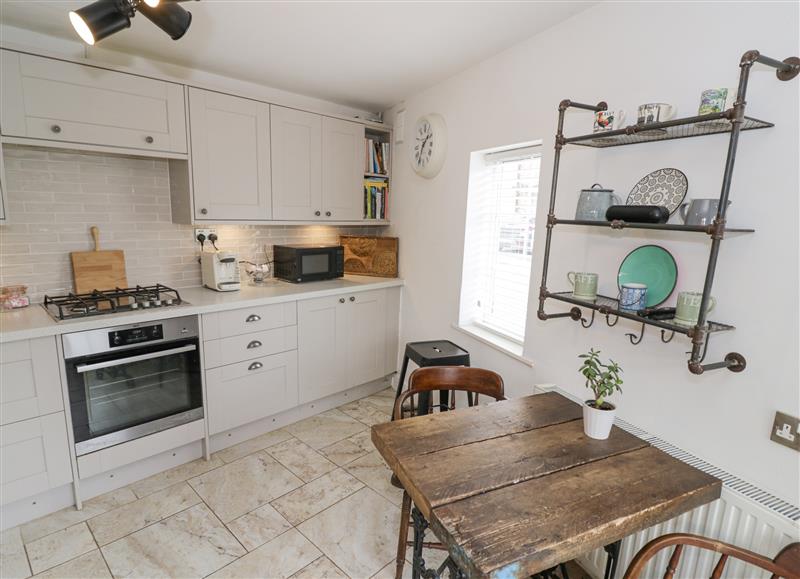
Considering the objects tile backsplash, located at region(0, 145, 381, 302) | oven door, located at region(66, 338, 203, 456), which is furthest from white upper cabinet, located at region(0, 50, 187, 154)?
oven door, located at region(66, 338, 203, 456)

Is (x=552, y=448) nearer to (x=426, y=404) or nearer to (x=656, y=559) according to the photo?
(x=656, y=559)

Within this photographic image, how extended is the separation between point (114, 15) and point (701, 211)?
219 cm

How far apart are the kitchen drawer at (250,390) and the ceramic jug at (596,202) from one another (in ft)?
6.96

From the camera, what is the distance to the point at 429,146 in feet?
9.58

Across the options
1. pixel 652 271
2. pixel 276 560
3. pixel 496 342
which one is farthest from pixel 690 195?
pixel 276 560

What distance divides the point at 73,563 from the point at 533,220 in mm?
2837

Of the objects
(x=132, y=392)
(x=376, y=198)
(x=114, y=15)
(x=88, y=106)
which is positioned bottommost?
(x=132, y=392)

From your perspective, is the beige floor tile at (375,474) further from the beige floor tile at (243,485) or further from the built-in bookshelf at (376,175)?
the built-in bookshelf at (376,175)

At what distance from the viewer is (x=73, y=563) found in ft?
5.89

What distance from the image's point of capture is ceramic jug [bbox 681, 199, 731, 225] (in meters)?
1.30

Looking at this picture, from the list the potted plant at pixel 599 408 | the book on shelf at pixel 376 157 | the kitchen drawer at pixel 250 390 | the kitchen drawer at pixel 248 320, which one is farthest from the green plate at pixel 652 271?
the book on shelf at pixel 376 157

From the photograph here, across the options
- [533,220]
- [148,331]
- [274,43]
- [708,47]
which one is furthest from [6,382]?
[708,47]

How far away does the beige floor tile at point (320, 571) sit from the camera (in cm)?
176

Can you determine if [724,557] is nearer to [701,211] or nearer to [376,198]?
[701,211]
